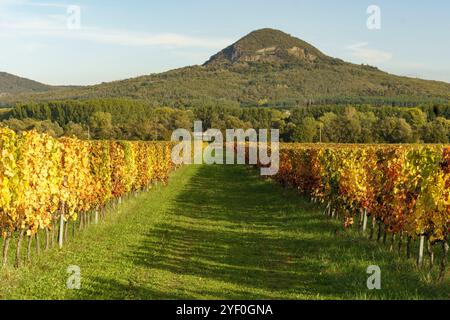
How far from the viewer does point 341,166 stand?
2136cm

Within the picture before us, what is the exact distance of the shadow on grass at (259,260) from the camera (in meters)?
11.4

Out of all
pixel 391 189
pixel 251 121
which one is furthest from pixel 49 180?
pixel 251 121

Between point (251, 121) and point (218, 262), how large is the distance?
15886cm

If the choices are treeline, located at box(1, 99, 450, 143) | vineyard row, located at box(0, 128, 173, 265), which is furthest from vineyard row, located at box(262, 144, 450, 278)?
treeline, located at box(1, 99, 450, 143)

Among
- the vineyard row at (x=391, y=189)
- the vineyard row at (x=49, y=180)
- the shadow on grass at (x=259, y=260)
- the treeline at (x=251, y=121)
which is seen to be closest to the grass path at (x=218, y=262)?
the shadow on grass at (x=259, y=260)

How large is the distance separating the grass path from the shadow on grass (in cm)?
2

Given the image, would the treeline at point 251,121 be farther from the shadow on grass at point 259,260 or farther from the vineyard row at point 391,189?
the vineyard row at point 391,189

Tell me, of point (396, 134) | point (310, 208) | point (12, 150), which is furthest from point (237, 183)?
point (396, 134)

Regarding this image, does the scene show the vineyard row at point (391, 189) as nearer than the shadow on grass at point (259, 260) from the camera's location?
→ No

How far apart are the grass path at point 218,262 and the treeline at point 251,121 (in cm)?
6417

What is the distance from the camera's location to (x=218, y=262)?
570 inches

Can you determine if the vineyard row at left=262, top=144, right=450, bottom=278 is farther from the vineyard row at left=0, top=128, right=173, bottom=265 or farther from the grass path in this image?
the vineyard row at left=0, top=128, right=173, bottom=265
